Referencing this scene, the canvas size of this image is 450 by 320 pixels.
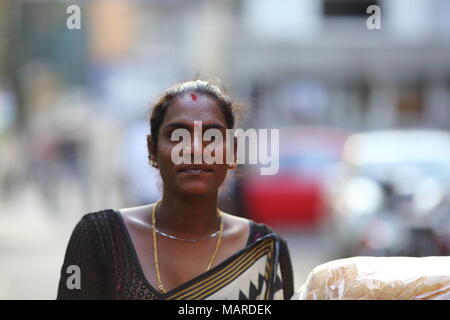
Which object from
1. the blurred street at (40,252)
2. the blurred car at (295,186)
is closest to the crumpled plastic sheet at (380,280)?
the blurred street at (40,252)

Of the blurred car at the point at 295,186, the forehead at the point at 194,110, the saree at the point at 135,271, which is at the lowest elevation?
the blurred car at the point at 295,186

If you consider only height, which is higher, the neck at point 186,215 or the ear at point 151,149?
the ear at point 151,149

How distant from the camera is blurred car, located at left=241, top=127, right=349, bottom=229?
13312mm

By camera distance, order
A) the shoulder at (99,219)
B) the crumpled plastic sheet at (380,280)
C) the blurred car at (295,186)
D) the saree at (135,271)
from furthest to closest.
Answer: the blurred car at (295,186)
the shoulder at (99,219)
the saree at (135,271)
the crumpled plastic sheet at (380,280)

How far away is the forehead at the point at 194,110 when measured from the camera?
8.20 ft

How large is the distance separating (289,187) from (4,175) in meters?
6.97

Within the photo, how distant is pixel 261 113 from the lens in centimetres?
2761

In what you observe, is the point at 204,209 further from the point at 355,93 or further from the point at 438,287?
the point at 355,93

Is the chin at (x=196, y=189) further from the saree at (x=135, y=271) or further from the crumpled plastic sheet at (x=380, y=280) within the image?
the crumpled plastic sheet at (x=380, y=280)

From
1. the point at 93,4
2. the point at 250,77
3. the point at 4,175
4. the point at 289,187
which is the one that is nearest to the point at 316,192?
the point at 289,187

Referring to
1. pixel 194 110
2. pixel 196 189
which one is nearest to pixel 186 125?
pixel 194 110

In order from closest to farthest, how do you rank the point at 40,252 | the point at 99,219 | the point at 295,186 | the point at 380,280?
the point at 380,280
the point at 99,219
the point at 40,252
the point at 295,186

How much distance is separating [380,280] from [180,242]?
0.65 meters

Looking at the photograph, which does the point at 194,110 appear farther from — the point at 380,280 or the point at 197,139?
the point at 380,280
